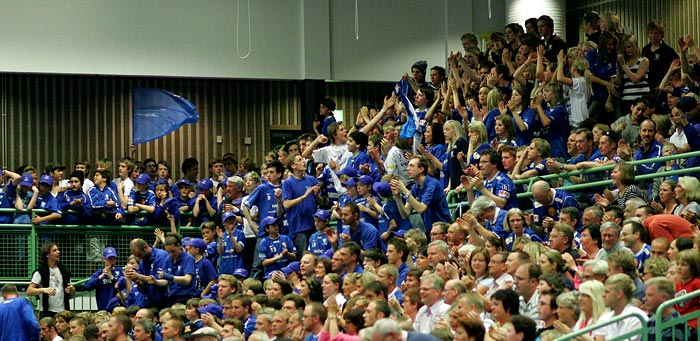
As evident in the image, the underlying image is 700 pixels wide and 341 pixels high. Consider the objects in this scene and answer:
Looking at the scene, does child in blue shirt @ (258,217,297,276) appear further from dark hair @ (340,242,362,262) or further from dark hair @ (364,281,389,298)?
dark hair @ (364,281,389,298)

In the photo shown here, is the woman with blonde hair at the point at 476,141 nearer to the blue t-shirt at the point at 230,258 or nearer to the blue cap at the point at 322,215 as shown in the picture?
the blue cap at the point at 322,215

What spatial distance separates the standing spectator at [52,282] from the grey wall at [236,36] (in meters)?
6.30

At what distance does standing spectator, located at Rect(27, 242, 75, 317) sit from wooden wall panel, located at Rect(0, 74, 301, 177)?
615 centimetres

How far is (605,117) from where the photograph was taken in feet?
55.7

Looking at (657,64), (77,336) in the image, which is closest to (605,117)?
(657,64)

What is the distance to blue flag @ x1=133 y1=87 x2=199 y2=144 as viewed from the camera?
2272 centimetres

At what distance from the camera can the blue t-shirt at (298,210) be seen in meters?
16.8

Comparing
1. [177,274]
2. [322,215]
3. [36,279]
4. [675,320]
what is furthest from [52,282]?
[675,320]

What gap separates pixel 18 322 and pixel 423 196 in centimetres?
486

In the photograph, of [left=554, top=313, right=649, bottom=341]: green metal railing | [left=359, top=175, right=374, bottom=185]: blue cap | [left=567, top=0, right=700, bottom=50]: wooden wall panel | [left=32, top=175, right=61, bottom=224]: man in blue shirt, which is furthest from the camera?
[left=567, top=0, right=700, bottom=50]: wooden wall panel

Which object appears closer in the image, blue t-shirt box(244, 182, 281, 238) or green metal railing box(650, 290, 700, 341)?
green metal railing box(650, 290, 700, 341)

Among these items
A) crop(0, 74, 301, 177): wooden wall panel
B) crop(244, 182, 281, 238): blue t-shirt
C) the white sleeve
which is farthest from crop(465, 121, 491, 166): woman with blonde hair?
crop(0, 74, 301, 177): wooden wall panel

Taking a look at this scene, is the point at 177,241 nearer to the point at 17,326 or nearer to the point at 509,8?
the point at 17,326

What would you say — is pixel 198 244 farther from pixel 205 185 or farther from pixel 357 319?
pixel 357 319
